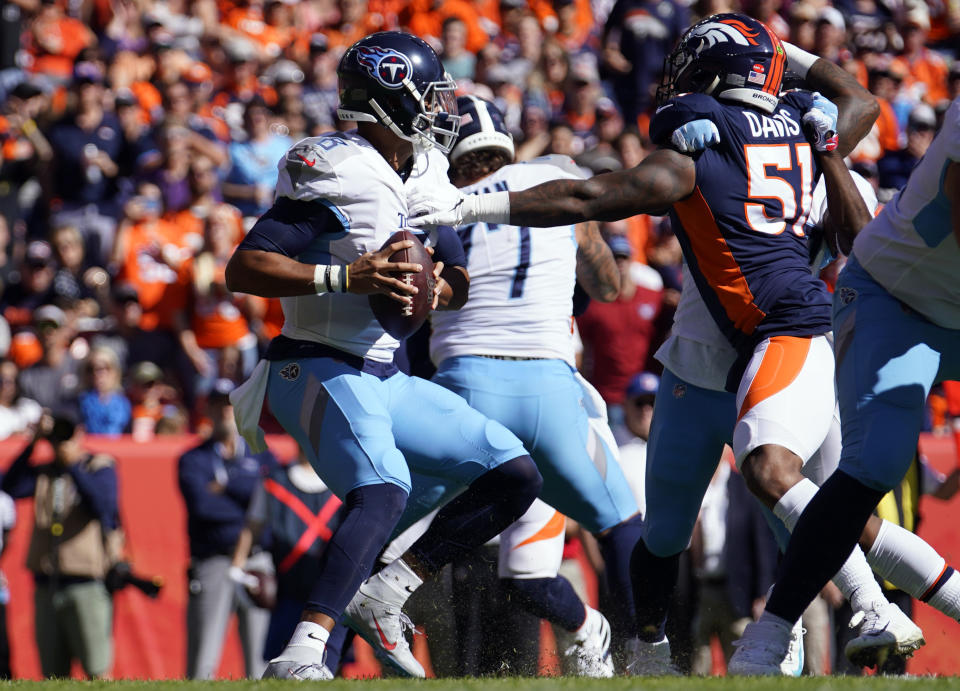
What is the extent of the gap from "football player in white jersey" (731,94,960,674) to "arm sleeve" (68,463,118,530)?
15.1 ft

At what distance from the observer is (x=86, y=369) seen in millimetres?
8992

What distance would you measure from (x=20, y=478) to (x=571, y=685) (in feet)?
16.4

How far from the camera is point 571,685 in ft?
12.0

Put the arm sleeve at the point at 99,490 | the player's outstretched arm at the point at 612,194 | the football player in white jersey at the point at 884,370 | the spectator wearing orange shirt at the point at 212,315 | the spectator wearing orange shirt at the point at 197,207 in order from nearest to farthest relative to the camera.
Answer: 1. the football player in white jersey at the point at 884,370
2. the player's outstretched arm at the point at 612,194
3. the arm sleeve at the point at 99,490
4. the spectator wearing orange shirt at the point at 212,315
5. the spectator wearing orange shirt at the point at 197,207

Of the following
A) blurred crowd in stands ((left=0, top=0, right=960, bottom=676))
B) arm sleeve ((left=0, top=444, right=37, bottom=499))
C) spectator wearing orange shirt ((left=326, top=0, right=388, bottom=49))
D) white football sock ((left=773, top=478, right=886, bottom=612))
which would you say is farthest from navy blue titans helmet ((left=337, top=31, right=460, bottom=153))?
spectator wearing orange shirt ((left=326, top=0, right=388, bottom=49))

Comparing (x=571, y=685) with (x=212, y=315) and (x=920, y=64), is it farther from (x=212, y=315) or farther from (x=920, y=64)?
(x=920, y=64)

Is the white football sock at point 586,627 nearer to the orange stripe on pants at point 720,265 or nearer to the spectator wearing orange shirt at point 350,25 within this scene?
the orange stripe on pants at point 720,265

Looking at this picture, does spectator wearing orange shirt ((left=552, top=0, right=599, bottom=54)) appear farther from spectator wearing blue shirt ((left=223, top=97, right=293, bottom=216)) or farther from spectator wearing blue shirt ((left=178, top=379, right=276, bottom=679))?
spectator wearing blue shirt ((left=178, top=379, right=276, bottom=679))

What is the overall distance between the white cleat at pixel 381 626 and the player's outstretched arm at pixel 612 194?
4.59ft

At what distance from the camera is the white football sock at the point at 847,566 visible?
13.9 ft

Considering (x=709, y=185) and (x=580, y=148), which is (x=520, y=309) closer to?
(x=709, y=185)

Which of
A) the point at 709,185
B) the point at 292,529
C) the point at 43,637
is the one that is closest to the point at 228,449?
the point at 292,529

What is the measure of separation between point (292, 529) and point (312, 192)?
3.76 metres

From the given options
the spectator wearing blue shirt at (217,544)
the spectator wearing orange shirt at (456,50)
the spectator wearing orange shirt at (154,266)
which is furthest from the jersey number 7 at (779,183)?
the spectator wearing orange shirt at (456,50)
